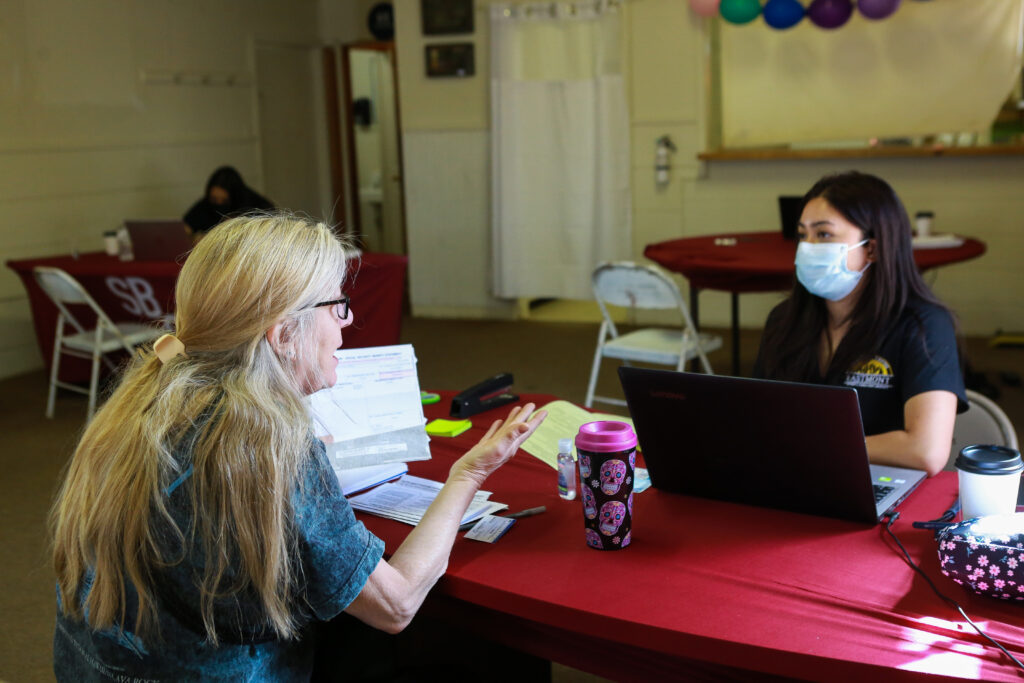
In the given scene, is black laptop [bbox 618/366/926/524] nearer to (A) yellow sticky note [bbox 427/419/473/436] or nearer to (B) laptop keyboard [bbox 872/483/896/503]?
(B) laptop keyboard [bbox 872/483/896/503]

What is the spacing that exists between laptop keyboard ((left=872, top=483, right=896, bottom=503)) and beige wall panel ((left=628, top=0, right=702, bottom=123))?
16.1ft

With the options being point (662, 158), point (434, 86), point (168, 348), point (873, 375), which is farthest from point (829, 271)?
point (434, 86)

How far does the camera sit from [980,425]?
6.81ft

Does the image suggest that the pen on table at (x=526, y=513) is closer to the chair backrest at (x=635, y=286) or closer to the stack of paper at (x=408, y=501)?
the stack of paper at (x=408, y=501)

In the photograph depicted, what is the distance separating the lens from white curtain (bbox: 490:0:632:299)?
21.0ft

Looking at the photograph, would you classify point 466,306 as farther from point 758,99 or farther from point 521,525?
point 521,525

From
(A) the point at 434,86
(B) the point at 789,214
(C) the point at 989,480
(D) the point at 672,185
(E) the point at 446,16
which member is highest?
(E) the point at 446,16

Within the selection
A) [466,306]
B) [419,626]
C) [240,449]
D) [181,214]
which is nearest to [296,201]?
[181,214]

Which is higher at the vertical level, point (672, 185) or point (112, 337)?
point (672, 185)

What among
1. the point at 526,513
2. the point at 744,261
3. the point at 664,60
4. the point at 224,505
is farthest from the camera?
the point at 664,60

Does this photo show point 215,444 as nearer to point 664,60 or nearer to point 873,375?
point 873,375

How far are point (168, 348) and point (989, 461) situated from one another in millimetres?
1153

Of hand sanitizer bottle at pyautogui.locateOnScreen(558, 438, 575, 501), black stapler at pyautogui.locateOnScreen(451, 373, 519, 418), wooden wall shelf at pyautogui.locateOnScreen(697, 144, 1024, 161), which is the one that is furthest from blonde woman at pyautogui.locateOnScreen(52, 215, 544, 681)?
wooden wall shelf at pyautogui.locateOnScreen(697, 144, 1024, 161)

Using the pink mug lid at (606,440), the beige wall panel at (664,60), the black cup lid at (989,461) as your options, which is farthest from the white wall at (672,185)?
the pink mug lid at (606,440)
